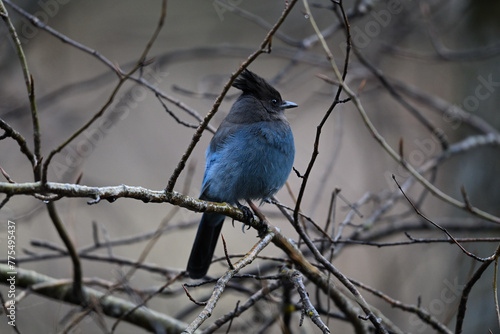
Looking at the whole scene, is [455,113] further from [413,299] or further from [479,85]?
[413,299]

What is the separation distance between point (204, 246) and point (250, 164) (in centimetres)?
82

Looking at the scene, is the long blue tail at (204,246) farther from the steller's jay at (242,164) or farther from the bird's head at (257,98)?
the bird's head at (257,98)

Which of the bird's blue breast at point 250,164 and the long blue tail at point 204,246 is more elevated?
the bird's blue breast at point 250,164

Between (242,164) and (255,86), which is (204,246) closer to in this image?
(242,164)

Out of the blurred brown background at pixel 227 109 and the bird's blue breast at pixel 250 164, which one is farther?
the blurred brown background at pixel 227 109

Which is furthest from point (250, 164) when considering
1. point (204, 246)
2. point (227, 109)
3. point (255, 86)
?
point (227, 109)

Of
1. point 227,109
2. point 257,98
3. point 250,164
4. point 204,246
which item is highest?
point 227,109

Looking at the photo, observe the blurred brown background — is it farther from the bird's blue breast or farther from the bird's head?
the bird's blue breast

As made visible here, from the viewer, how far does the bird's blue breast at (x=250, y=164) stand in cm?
422

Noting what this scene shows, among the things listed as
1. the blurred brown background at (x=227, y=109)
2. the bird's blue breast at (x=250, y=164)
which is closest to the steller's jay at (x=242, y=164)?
the bird's blue breast at (x=250, y=164)

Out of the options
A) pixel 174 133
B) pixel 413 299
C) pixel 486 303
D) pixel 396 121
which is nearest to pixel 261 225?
pixel 486 303

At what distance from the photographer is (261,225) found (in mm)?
3482

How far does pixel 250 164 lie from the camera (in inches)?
166

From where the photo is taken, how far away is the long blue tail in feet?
14.0
